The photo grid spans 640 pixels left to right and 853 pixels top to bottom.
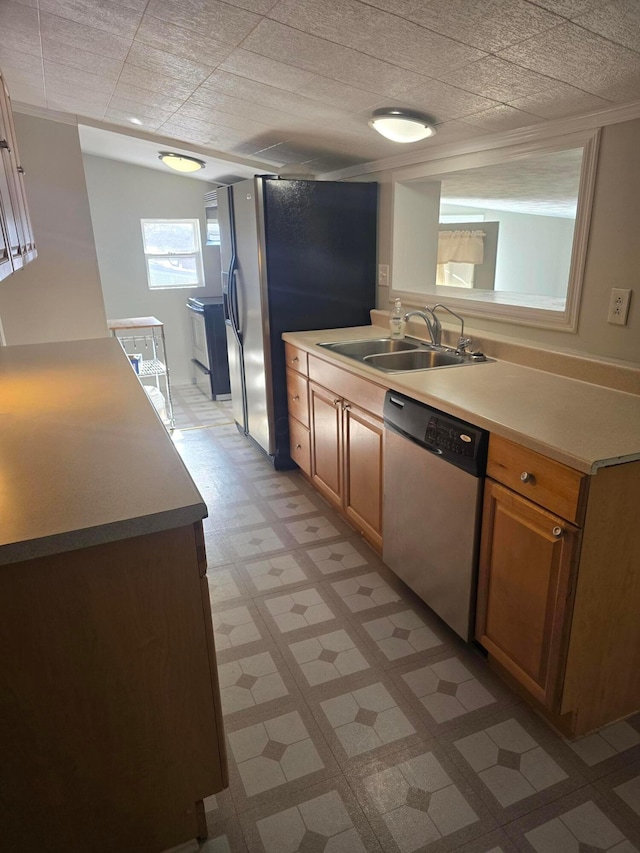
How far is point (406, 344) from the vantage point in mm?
2812

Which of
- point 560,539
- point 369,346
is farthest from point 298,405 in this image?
point 560,539

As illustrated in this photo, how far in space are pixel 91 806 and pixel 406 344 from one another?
2280mm

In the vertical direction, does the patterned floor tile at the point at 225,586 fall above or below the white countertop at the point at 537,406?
below

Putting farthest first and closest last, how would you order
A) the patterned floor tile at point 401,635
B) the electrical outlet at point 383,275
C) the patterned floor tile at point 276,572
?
the electrical outlet at point 383,275 → the patterned floor tile at point 276,572 → the patterned floor tile at point 401,635

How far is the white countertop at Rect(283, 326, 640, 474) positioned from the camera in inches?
52.7

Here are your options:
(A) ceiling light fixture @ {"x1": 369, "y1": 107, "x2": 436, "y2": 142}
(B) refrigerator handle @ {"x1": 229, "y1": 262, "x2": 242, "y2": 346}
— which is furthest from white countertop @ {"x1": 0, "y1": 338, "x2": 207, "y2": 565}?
(B) refrigerator handle @ {"x1": 229, "y1": 262, "x2": 242, "y2": 346}

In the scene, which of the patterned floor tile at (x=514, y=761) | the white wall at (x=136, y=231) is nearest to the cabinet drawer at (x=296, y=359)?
the patterned floor tile at (x=514, y=761)

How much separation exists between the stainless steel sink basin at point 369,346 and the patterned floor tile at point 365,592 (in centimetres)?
111

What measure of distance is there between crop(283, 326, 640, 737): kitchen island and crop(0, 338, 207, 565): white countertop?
2.89 ft

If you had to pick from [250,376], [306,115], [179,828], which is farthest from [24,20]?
[179,828]

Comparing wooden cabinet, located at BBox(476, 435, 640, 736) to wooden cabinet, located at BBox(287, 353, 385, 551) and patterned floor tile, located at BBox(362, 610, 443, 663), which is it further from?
wooden cabinet, located at BBox(287, 353, 385, 551)

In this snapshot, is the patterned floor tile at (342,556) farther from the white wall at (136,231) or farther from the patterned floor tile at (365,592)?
the white wall at (136,231)

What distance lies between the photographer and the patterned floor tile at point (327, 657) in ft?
5.83

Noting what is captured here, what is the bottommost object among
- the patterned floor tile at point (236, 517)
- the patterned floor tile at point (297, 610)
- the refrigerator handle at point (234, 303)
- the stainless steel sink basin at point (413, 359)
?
the patterned floor tile at point (297, 610)
